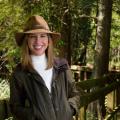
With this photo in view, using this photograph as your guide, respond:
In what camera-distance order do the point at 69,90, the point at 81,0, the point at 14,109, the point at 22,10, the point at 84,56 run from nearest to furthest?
the point at 14,109
the point at 69,90
the point at 22,10
the point at 81,0
the point at 84,56

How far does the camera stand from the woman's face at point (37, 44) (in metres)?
3.57

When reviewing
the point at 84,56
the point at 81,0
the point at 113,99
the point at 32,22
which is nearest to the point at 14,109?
the point at 32,22

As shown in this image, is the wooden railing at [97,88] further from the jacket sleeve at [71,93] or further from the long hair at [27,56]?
the long hair at [27,56]

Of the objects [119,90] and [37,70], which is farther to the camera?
[119,90]

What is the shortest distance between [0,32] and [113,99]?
110 inches

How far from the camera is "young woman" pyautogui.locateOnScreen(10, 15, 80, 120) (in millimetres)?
3480

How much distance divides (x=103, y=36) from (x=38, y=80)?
5.46m

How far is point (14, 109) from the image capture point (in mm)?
3527

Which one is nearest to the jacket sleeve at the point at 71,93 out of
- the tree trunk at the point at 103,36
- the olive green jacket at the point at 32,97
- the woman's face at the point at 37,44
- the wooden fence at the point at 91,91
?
the olive green jacket at the point at 32,97

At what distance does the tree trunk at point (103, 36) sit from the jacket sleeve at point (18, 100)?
506cm

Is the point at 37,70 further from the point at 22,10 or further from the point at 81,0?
the point at 81,0

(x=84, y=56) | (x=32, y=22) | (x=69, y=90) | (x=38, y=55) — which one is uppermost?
(x=32, y=22)

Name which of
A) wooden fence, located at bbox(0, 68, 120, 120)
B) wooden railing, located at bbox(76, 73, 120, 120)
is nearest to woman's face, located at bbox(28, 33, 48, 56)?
wooden fence, located at bbox(0, 68, 120, 120)

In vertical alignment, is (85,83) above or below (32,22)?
below
